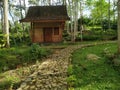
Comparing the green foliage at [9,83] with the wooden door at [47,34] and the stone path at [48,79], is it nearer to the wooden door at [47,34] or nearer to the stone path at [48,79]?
the stone path at [48,79]

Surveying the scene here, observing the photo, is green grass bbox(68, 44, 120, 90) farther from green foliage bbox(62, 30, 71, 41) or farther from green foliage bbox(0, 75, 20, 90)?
green foliage bbox(62, 30, 71, 41)

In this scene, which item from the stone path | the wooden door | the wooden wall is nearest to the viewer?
the stone path

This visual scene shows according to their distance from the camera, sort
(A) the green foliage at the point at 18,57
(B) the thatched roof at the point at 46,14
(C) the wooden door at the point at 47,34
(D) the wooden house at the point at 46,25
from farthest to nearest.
→ (C) the wooden door at the point at 47,34, (D) the wooden house at the point at 46,25, (B) the thatched roof at the point at 46,14, (A) the green foliage at the point at 18,57

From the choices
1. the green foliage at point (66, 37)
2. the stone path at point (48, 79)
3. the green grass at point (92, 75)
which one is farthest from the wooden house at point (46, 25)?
the stone path at point (48, 79)

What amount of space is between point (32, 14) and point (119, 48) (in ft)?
50.1

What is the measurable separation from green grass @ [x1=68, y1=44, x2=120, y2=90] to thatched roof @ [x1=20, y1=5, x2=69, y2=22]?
1209 centimetres

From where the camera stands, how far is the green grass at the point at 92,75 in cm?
972

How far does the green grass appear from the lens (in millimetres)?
9719

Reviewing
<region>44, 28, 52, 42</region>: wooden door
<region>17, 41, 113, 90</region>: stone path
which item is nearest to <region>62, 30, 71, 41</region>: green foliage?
<region>44, 28, 52, 42</region>: wooden door

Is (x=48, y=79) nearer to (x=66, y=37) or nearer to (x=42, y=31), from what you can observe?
(x=42, y=31)

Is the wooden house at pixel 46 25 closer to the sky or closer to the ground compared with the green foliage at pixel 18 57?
closer to the sky

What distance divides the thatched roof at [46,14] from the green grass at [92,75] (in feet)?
39.7

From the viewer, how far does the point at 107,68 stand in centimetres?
1231

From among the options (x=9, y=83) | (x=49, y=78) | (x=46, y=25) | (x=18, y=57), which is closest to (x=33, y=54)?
(x=18, y=57)
